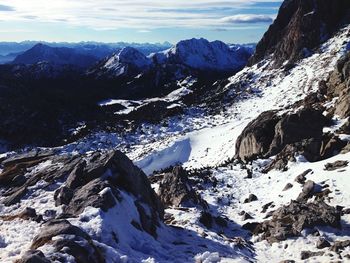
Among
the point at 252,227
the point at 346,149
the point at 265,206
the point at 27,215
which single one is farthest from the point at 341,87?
the point at 27,215

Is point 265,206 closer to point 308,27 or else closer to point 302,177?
point 302,177

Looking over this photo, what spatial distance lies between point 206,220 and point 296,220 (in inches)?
186

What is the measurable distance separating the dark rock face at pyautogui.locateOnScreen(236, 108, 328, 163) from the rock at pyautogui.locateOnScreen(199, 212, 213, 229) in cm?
962

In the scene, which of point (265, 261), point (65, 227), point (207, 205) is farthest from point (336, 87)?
point (65, 227)

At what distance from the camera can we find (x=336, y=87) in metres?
42.6

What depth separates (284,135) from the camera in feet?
113

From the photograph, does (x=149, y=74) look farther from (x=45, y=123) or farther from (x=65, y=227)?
(x=65, y=227)

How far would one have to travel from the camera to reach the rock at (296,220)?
63.4ft

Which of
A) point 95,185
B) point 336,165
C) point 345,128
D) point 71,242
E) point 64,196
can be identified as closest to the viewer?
point 71,242

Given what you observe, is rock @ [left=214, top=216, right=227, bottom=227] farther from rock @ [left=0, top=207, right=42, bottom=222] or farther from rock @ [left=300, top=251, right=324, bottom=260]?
rock @ [left=0, top=207, right=42, bottom=222]

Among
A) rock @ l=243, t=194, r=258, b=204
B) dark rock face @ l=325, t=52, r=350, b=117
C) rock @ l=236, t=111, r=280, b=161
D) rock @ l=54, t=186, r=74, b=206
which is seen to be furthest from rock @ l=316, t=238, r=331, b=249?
dark rock face @ l=325, t=52, r=350, b=117

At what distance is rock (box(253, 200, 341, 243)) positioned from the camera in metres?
19.3

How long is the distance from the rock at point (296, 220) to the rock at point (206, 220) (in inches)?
93.4

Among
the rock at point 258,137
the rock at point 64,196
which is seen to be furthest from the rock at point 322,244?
the rock at point 258,137
